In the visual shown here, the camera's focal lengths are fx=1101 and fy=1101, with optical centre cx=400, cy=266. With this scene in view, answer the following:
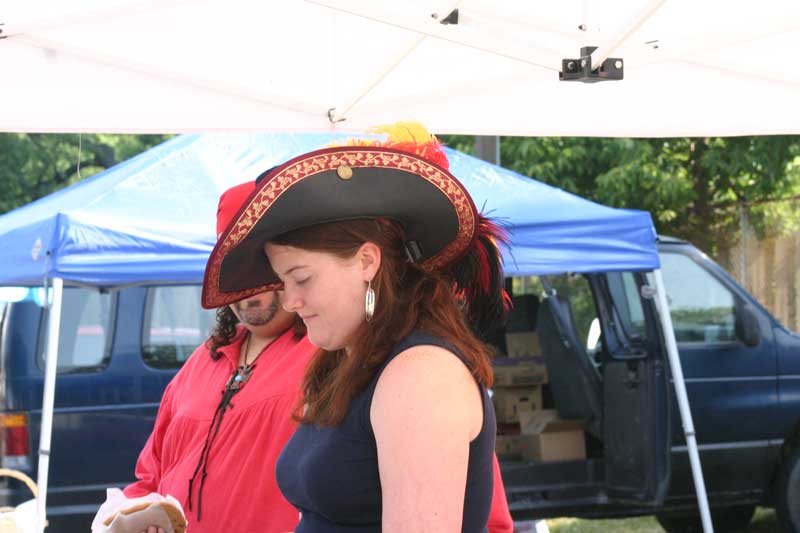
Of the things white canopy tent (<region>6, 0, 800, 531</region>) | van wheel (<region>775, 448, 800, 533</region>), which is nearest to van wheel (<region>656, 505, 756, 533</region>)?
van wheel (<region>775, 448, 800, 533</region>)

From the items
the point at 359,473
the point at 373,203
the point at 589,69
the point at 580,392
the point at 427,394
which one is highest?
the point at 589,69

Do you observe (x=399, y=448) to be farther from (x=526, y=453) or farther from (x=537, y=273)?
(x=526, y=453)

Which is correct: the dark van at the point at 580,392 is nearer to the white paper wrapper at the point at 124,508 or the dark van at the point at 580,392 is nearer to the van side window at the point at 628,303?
the van side window at the point at 628,303

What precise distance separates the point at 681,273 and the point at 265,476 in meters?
4.35

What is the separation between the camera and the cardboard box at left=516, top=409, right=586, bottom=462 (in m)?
6.46

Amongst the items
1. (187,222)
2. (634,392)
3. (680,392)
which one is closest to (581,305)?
(634,392)

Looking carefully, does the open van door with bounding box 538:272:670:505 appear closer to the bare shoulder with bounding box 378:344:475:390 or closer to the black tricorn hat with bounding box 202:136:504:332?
the black tricorn hat with bounding box 202:136:504:332

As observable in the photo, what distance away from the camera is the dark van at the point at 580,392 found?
5.71 m

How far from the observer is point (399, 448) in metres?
1.70

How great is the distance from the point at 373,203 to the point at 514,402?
5.09 metres

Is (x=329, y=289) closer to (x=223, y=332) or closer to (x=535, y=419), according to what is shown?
(x=223, y=332)

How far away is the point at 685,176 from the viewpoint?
10.2 metres

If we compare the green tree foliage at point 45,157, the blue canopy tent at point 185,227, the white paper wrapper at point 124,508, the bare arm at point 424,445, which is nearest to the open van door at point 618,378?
the blue canopy tent at point 185,227

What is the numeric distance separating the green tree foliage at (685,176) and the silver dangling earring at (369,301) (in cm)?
826
